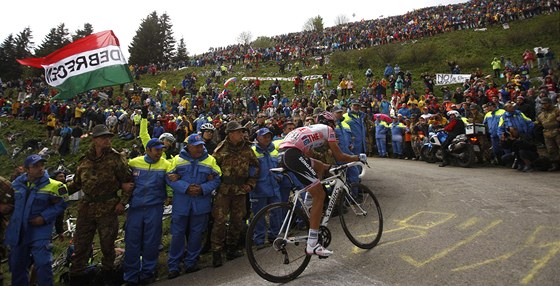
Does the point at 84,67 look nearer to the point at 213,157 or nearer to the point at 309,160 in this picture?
the point at 213,157

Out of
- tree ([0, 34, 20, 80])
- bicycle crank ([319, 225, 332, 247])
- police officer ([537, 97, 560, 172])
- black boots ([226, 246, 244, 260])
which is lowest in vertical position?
black boots ([226, 246, 244, 260])

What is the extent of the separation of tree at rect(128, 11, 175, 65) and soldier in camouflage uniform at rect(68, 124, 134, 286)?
215ft

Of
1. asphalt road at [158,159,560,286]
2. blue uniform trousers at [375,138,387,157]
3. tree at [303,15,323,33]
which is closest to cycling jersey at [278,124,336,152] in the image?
asphalt road at [158,159,560,286]

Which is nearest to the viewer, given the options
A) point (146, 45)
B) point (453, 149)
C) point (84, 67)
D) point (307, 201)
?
point (307, 201)

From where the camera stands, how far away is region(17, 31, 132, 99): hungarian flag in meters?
7.98

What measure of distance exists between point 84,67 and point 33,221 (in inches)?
176

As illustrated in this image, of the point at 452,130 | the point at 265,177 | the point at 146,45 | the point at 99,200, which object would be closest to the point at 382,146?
the point at 452,130

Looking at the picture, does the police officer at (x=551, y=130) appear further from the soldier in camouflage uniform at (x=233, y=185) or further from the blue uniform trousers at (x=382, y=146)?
the soldier in camouflage uniform at (x=233, y=185)

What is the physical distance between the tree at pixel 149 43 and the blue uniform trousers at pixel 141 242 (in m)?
65.9

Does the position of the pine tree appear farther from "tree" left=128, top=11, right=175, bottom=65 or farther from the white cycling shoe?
the white cycling shoe

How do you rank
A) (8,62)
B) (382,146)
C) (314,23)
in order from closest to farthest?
(382,146), (8,62), (314,23)

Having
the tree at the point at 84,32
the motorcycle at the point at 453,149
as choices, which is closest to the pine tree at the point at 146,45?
the tree at the point at 84,32

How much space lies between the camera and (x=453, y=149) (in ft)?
37.3

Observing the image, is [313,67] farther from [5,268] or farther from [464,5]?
[5,268]
